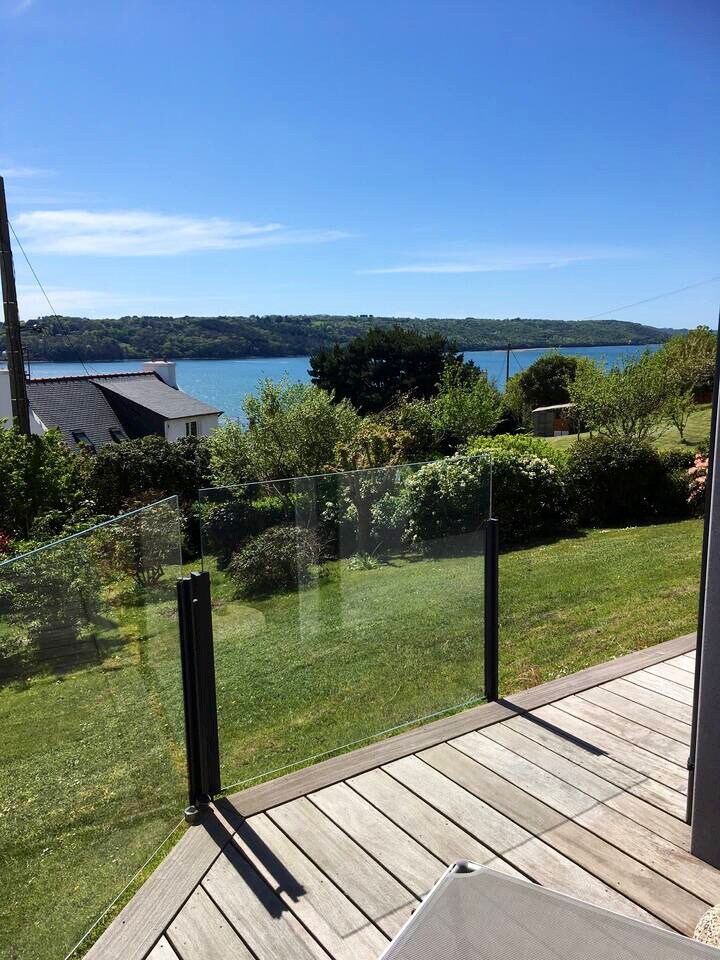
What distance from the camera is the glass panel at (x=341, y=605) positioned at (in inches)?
117

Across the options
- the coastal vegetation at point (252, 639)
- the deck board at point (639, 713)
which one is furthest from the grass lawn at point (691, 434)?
the deck board at point (639, 713)

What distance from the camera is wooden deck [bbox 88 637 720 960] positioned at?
2.22m

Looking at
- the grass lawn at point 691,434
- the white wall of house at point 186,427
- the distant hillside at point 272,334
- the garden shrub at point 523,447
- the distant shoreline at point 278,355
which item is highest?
the distant hillside at point 272,334

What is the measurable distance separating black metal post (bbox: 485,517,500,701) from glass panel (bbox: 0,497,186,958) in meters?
1.68

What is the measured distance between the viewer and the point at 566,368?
40.9m

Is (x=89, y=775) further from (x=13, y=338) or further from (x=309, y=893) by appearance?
(x=13, y=338)

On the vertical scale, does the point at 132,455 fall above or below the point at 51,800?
below

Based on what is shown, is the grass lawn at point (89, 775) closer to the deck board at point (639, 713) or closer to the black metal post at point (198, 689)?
the black metal post at point (198, 689)

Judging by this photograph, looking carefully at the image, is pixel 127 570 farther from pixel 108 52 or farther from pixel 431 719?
pixel 108 52

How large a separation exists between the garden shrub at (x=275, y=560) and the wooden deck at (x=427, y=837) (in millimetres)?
862

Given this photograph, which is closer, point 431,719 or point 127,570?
point 127,570

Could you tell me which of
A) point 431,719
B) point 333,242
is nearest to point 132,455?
point 431,719

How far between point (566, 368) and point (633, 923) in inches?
1646

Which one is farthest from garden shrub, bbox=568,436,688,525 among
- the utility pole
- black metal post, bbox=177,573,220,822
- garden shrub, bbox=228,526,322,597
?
the utility pole
